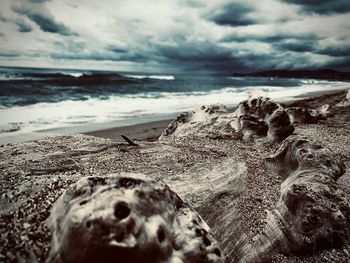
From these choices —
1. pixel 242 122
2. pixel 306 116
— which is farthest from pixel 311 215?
pixel 306 116

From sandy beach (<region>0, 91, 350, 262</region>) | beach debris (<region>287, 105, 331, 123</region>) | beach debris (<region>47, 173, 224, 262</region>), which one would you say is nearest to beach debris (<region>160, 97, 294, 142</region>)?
sandy beach (<region>0, 91, 350, 262</region>)

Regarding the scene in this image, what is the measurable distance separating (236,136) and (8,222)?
3.61 m

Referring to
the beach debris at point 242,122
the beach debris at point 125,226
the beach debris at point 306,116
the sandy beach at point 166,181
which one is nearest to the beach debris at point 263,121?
the beach debris at point 242,122

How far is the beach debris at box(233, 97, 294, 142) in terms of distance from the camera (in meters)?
4.86

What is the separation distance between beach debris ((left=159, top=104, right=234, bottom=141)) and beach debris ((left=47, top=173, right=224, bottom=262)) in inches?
120

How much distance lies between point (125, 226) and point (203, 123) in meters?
3.88

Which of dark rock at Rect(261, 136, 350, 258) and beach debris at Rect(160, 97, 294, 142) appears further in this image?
beach debris at Rect(160, 97, 294, 142)

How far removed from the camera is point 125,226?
57.9 inches

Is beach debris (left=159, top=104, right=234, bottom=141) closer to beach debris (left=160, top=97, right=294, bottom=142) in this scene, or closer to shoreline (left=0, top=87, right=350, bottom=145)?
beach debris (left=160, top=97, right=294, bottom=142)

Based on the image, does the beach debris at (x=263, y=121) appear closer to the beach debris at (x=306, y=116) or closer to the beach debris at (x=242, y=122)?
the beach debris at (x=242, y=122)

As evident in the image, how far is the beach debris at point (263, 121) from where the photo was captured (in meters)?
4.86

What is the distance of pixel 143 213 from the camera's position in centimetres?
158

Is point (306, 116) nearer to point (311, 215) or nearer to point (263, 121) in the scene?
point (263, 121)

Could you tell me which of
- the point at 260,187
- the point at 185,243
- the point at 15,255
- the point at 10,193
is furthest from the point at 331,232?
the point at 10,193
